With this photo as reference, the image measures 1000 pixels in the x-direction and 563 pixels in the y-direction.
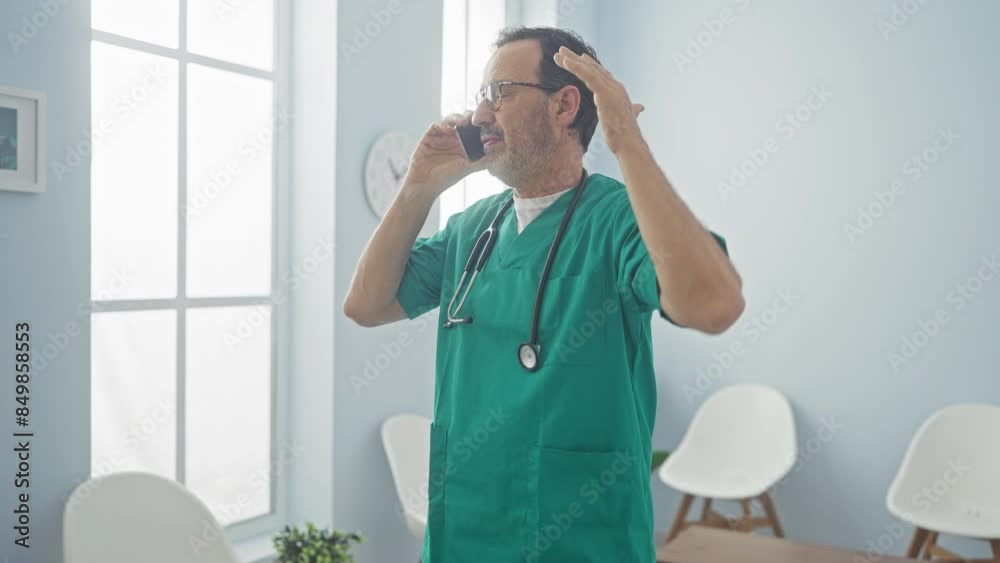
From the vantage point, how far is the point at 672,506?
13.4 feet

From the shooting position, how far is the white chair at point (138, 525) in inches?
79.2

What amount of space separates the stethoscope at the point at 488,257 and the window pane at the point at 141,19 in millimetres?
1555

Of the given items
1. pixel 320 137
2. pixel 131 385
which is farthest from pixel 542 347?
pixel 320 137

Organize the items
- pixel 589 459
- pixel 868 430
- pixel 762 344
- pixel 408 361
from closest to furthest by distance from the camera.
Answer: pixel 589 459
pixel 408 361
pixel 868 430
pixel 762 344

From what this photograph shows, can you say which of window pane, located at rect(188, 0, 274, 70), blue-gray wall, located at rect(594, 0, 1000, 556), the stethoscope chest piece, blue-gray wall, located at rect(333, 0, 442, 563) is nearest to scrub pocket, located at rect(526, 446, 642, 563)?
the stethoscope chest piece

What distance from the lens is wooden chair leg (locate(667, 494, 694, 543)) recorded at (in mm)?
3678

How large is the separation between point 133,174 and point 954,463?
3.09m

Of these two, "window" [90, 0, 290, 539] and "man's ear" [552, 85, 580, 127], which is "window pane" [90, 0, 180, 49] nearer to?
"window" [90, 0, 290, 539]

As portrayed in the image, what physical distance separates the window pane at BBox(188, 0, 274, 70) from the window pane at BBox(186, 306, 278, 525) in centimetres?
84

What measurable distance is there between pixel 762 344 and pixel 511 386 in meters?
2.83

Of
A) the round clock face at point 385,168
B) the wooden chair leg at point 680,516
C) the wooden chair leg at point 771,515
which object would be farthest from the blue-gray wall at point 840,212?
the round clock face at point 385,168

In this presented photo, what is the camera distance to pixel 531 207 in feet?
4.56

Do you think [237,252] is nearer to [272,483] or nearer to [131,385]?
[131,385]

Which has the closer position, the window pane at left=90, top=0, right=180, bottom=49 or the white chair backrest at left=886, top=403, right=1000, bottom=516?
the window pane at left=90, top=0, right=180, bottom=49
